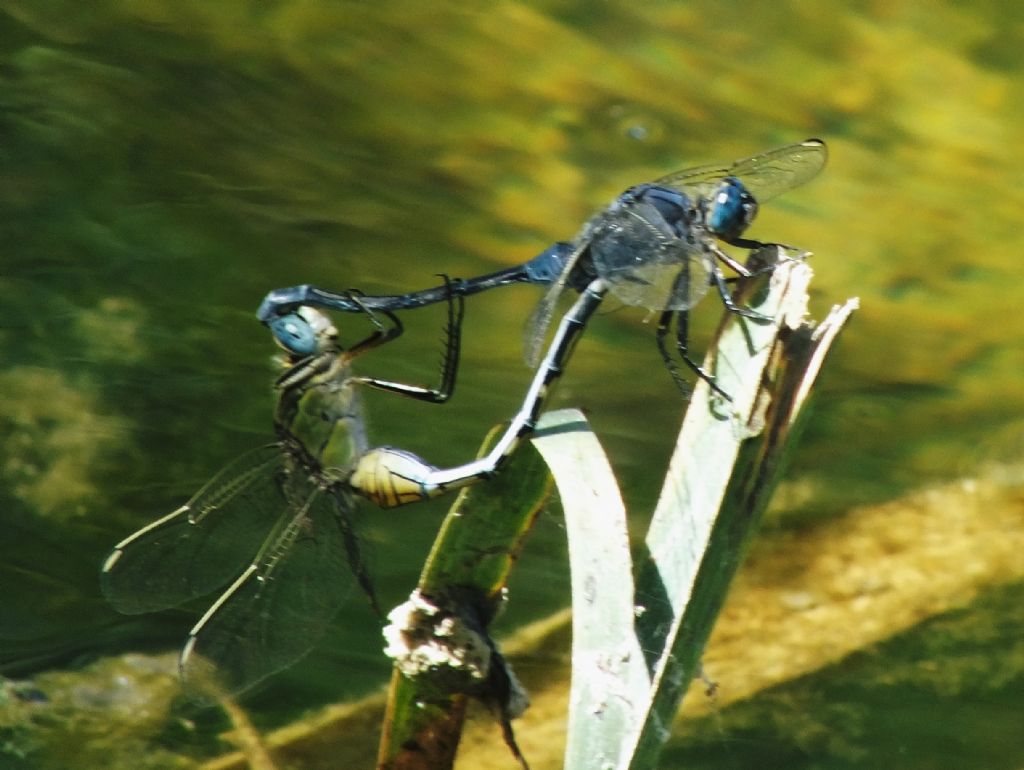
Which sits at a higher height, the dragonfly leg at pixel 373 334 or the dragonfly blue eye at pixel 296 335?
the dragonfly leg at pixel 373 334

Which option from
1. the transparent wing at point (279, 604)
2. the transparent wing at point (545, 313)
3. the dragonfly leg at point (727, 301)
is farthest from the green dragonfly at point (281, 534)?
the dragonfly leg at point (727, 301)

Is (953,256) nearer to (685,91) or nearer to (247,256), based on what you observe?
(685,91)

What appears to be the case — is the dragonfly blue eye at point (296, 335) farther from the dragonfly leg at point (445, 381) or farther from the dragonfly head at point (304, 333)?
the dragonfly leg at point (445, 381)

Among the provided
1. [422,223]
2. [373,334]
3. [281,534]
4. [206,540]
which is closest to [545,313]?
[373,334]

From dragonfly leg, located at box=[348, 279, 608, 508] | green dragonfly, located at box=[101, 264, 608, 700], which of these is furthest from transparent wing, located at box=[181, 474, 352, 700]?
dragonfly leg, located at box=[348, 279, 608, 508]

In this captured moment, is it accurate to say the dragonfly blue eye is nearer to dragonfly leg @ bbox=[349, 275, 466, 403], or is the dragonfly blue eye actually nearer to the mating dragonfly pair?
the mating dragonfly pair

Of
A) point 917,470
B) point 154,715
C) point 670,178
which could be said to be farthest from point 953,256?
point 154,715
